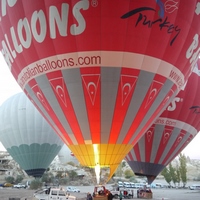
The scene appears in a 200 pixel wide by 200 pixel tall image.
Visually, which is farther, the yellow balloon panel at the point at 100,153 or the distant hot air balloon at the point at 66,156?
the distant hot air balloon at the point at 66,156

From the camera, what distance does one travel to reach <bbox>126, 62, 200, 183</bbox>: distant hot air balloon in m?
16.3

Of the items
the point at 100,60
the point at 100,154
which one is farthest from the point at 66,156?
the point at 100,60

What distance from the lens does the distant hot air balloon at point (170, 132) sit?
16.3 metres

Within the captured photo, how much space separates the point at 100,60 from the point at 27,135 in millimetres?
14471

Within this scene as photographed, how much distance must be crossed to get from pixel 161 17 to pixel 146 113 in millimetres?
3163

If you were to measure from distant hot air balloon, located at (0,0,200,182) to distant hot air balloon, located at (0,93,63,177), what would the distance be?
38.9 ft

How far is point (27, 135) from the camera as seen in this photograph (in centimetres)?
2312

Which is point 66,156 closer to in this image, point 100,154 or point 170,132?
point 170,132

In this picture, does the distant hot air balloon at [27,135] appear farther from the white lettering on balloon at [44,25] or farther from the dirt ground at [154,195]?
the white lettering on balloon at [44,25]

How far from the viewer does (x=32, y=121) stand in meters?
23.1

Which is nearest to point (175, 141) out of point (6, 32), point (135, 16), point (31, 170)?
point (135, 16)

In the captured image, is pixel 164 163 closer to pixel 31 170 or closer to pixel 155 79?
pixel 155 79

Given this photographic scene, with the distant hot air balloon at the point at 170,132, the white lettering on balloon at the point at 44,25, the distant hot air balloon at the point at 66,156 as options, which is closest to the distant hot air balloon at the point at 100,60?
the white lettering on balloon at the point at 44,25

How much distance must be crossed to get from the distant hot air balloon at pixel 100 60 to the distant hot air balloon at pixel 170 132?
4765 millimetres
